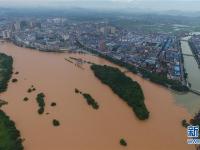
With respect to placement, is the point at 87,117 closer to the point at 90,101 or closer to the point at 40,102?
the point at 90,101

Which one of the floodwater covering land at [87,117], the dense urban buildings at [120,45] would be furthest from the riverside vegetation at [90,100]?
the dense urban buildings at [120,45]

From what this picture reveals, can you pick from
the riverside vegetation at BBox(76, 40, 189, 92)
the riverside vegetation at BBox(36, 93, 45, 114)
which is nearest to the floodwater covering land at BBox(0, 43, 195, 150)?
the riverside vegetation at BBox(36, 93, 45, 114)

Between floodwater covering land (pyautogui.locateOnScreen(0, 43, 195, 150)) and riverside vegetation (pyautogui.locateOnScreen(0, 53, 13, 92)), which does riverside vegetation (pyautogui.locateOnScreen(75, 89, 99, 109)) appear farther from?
riverside vegetation (pyautogui.locateOnScreen(0, 53, 13, 92))

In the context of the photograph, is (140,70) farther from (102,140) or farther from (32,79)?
(102,140)

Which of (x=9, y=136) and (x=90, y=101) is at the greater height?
(x=90, y=101)
